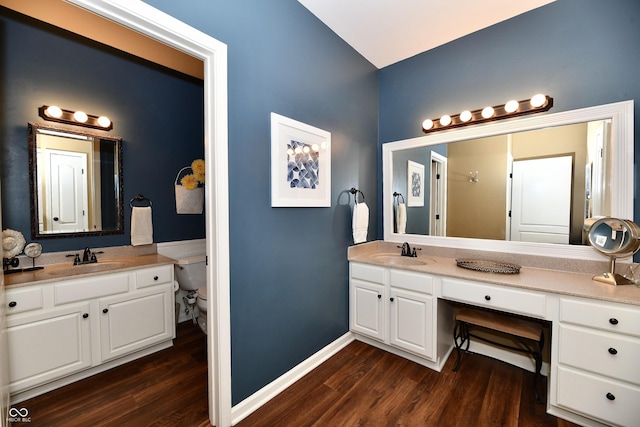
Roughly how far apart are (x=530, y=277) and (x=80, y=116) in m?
3.64

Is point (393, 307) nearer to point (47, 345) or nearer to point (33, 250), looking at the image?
point (47, 345)

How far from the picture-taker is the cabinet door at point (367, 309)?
88.9 inches

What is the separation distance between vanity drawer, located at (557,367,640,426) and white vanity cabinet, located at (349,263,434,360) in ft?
2.43

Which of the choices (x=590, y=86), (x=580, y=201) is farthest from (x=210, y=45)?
(x=580, y=201)

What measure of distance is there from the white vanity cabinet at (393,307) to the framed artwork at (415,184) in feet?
2.73

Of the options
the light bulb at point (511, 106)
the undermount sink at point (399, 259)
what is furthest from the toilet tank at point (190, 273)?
the light bulb at point (511, 106)

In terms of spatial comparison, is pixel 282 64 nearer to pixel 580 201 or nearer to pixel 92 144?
pixel 92 144

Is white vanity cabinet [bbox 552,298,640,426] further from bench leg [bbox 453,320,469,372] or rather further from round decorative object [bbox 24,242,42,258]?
round decorative object [bbox 24,242,42,258]

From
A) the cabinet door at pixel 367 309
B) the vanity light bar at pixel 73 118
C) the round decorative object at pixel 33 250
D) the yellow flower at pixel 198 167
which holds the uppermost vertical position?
the vanity light bar at pixel 73 118

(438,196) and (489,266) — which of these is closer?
(489,266)

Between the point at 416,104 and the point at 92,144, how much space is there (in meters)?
2.95

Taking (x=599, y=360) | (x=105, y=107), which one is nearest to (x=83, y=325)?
(x=105, y=107)

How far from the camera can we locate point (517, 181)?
6.82 ft

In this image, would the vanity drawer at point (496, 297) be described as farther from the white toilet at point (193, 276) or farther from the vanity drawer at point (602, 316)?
the white toilet at point (193, 276)
